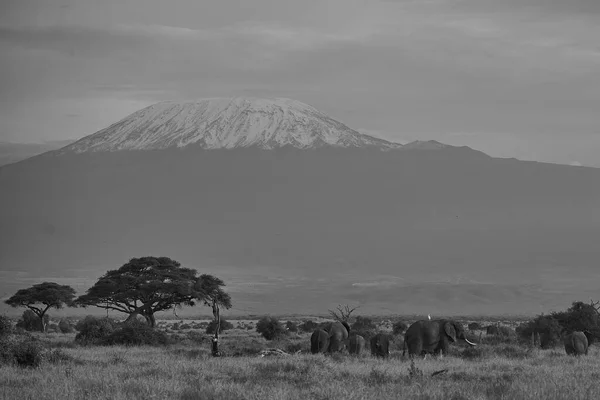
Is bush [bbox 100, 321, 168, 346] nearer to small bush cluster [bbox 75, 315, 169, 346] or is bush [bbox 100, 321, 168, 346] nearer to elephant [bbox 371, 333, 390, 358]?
small bush cluster [bbox 75, 315, 169, 346]

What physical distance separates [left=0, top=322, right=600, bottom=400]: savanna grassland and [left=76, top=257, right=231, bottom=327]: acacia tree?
25.9 meters

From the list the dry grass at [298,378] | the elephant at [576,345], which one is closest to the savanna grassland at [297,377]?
the dry grass at [298,378]

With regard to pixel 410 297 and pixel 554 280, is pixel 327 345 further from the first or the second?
pixel 554 280

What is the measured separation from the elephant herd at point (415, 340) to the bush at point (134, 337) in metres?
11.0

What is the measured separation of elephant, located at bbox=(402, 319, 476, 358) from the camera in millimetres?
33719

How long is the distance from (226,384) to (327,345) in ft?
42.3

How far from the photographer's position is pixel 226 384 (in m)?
22.8

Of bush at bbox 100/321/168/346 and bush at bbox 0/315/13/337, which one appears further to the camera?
bush at bbox 100/321/168/346

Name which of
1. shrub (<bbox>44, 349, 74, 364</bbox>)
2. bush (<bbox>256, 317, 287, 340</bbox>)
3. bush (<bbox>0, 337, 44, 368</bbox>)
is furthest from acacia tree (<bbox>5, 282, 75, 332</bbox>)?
bush (<bbox>0, 337, 44, 368</bbox>)

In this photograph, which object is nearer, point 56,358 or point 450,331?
point 56,358

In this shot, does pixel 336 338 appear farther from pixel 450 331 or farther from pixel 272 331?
pixel 272 331

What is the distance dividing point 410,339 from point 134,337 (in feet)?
49.1

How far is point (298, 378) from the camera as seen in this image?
955 inches

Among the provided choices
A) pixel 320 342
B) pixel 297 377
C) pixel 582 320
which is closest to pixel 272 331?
pixel 582 320
